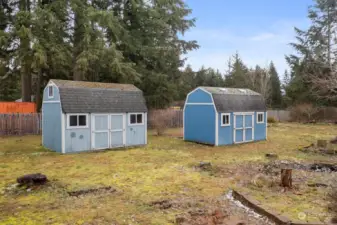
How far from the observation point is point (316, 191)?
6.07 meters

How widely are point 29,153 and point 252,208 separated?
382 inches

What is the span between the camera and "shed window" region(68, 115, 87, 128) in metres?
11.2

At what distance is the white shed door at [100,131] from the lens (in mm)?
11877

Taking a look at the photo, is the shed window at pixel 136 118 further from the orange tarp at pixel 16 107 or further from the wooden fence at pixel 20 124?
the orange tarp at pixel 16 107

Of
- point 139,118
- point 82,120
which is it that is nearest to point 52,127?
point 82,120

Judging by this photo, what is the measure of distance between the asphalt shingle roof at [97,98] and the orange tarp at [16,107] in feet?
31.2

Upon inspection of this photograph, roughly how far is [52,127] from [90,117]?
1.81 metres

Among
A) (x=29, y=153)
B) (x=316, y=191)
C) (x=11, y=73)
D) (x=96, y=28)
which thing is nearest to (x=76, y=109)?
(x=29, y=153)

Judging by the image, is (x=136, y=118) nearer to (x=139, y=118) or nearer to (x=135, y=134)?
(x=139, y=118)

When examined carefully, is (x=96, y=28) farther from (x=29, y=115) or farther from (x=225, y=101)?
(x=225, y=101)

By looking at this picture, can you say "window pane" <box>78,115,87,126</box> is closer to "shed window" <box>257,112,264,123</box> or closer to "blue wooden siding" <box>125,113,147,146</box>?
"blue wooden siding" <box>125,113,147,146</box>

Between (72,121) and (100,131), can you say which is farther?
(100,131)

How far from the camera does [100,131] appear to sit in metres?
12.1

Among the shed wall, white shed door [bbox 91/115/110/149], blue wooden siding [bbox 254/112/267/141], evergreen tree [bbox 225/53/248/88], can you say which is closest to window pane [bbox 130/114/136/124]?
white shed door [bbox 91/115/110/149]
